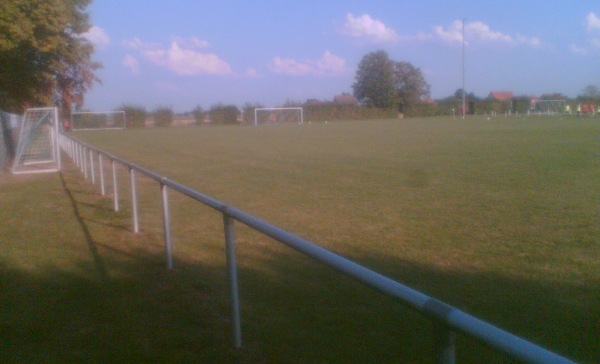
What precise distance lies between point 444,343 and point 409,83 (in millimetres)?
108778

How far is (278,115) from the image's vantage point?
3219 inches

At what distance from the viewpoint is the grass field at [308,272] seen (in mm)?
4344

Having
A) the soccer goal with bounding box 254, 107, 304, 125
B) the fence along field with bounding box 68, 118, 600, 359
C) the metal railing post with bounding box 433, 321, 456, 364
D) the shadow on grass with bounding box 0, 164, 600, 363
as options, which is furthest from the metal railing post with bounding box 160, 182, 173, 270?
the soccer goal with bounding box 254, 107, 304, 125

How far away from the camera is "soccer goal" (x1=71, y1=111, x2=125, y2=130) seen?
6769cm


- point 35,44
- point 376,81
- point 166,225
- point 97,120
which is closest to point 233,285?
point 166,225

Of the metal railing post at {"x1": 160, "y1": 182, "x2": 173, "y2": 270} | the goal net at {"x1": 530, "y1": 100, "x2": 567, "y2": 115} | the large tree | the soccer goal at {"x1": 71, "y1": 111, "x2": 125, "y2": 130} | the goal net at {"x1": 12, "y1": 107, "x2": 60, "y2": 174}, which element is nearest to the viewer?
the metal railing post at {"x1": 160, "y1": 182, "x2": 173, "y2": 270}

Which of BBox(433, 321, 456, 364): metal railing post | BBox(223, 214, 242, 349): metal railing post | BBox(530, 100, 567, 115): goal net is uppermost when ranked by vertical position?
BBox(530, 100, 567, 115): goal net

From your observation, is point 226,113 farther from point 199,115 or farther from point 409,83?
point 409,83

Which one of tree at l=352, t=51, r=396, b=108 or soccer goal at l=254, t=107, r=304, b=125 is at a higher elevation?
tree at l=352, t=51, r=396, b=108

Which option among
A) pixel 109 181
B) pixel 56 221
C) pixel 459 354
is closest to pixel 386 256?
pixel 459 354

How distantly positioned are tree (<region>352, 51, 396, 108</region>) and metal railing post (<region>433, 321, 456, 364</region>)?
4173 inches

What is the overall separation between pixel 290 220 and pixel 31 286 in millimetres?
4180

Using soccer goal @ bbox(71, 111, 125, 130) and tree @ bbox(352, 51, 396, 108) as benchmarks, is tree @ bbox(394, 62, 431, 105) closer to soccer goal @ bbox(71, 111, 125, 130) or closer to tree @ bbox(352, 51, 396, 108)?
tree @ bbox(352, 51, 396, 108)

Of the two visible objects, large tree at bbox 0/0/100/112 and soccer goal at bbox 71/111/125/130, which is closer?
large tree at bbox 0/0/100/112
